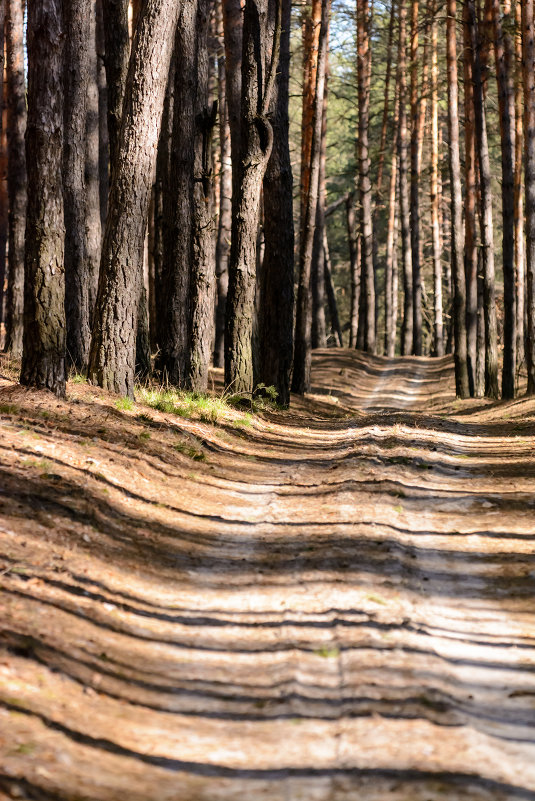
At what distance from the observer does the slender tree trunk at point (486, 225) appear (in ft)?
63.3

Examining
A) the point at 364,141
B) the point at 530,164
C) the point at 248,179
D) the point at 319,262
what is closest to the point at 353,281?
the point at 364,141

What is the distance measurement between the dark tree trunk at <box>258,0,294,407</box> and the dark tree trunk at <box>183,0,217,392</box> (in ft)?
3.74

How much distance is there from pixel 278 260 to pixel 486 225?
7.16 m

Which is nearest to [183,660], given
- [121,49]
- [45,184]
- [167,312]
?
[45,184]

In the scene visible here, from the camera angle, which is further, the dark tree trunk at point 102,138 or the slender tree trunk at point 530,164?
the slender tree trunk at point 530,164

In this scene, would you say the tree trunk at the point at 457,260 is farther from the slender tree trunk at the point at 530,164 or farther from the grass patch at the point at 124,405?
the grass patch at the point at 124,405

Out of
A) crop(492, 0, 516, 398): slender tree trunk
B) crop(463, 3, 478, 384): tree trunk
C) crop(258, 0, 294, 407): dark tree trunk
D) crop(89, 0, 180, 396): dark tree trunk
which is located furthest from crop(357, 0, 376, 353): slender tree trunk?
crop(89, 0, 180, 396): dark tree trunk

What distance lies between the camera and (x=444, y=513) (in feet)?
24.3

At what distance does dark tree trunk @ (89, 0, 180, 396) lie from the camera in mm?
10055

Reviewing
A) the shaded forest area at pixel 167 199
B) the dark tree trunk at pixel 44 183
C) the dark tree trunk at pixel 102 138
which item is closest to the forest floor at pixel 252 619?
the dark tree trunk at pixel 44 183

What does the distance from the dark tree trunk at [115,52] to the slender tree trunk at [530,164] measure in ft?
27.8

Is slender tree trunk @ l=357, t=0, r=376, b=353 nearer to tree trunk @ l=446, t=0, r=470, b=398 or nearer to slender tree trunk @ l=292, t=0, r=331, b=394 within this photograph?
tree trunk @ l=446, t=0, r=470, b=398

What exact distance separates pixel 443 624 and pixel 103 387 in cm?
610

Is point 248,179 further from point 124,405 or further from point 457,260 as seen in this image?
point 457,260
